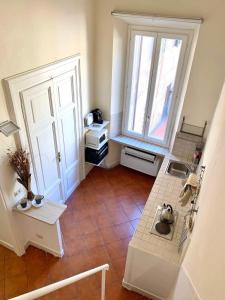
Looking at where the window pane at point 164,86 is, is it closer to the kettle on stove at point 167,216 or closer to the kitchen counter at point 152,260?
the kitchen counter at point 152,260

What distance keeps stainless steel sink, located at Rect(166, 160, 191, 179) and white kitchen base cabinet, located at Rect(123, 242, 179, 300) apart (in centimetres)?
160

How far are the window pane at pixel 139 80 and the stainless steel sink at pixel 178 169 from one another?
3.36 feet

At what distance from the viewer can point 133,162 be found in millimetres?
4758

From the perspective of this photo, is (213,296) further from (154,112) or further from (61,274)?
(154,112)

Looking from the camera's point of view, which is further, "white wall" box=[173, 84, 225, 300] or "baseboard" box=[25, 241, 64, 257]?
"baseboard" box=[25, 241, 64, 257]

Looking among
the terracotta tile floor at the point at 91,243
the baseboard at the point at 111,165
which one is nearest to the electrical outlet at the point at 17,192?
the terracotta tile floor at the point at 91,243

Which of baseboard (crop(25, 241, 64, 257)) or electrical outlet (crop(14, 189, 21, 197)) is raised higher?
electrical outlet (crop(14, 189, 21, 197))

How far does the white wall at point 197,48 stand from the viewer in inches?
120

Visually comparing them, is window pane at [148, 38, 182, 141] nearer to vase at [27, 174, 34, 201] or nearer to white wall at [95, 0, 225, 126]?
white wall at [95, 0, 225, 126]

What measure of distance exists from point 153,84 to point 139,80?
29 cm

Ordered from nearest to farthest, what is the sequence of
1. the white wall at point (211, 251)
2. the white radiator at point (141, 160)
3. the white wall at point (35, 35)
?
1. the white wall at point (211, 251)
2. the white wall at point (35, 35)
3. the white radiator at point (141, 160)

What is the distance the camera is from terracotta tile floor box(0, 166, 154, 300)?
9.91 feet

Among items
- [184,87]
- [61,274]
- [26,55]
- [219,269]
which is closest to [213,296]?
[219,269]

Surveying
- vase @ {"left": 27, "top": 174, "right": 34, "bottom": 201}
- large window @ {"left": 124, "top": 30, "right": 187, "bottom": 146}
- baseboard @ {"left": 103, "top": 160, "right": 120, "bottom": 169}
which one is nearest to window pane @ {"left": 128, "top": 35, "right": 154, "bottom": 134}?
large window @ {"left": 124, "top": 30, "right": 187, "bottom": 146}
